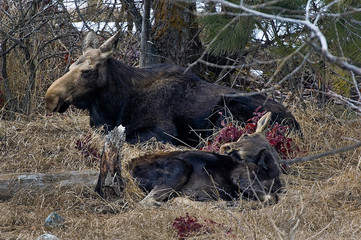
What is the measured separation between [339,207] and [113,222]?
2086 mm

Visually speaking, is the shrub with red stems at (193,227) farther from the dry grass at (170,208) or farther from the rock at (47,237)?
the rock at (47,237)

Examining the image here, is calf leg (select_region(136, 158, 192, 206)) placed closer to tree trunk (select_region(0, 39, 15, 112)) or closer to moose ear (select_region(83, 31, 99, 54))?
moose ear (select_region(83, 31, 99, 54))

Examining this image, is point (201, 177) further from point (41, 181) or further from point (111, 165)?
point (41, 181)

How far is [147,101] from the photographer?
8.27 m

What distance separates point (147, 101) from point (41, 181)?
2.84m

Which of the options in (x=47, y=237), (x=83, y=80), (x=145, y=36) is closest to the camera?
(x=47, y=237)

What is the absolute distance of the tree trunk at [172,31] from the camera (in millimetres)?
9398

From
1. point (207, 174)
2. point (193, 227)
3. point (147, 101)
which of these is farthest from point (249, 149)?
point (147, 101)

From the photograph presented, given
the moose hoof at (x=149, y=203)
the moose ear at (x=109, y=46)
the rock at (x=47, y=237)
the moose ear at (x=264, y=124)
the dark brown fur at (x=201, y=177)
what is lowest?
the moose hoof at (x=149, y=203)

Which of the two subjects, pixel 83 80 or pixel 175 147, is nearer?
pixel 175 147

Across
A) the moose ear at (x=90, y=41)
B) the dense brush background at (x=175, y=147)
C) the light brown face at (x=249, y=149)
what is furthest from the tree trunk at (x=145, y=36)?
the light brown face at (x=249, y=149)

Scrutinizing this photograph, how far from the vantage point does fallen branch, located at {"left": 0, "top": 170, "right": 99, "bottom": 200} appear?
18.3 ft

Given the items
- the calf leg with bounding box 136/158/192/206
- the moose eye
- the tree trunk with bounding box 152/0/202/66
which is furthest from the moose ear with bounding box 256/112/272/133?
the tree trunk with bounding box 152/0/202/66

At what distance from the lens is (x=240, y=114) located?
8281 mm
